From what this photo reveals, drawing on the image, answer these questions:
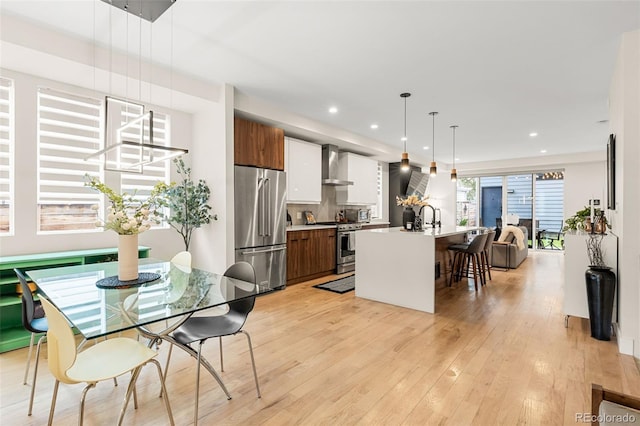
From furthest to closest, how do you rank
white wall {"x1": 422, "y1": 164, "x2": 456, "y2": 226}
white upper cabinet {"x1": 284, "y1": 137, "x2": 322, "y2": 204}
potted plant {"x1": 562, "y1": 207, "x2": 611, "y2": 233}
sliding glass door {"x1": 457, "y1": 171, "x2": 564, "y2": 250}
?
white wall {"x1": 422, "y1": 164, "x2": 456, "y2": 226} → sliding glass door {"x1": 457, "y1": 171, "x2": 564, "y2": 250} → white upper cabinet {"x1": 284, "y1": 137, "x2": 322, "y2": 204} → potted plant {"x1": 562, "y1": 207, "x2": 611, "y2": 233}

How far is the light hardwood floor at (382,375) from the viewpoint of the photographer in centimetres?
202

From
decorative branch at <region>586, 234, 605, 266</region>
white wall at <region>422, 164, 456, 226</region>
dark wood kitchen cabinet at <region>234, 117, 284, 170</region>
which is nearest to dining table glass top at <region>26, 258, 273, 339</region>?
dark wood kitchen cabinet at <region>234, 117, 284, 170</region>

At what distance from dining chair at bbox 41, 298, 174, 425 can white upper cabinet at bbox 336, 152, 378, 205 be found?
5328 millimetres

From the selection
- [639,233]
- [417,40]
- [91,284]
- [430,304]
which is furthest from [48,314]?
[639,233]

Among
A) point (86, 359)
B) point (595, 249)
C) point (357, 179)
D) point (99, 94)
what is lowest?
point (86, 359)

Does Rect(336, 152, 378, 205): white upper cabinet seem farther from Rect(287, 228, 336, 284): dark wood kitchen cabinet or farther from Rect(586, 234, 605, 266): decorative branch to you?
Rect(586, 234, 605, 266): decorative branch

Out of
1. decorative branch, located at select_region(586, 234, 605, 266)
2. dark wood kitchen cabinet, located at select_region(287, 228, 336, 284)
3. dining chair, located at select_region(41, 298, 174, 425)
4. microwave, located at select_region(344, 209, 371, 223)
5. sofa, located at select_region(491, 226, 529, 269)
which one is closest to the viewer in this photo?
dining chair, located at select_region(41, 298, 174, 425)

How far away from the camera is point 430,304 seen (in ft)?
12.9

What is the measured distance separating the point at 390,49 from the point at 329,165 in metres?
3.31

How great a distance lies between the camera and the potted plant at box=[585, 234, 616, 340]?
301 cm

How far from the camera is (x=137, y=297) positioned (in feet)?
6.33

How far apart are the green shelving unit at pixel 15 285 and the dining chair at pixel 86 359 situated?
66.2 inches
